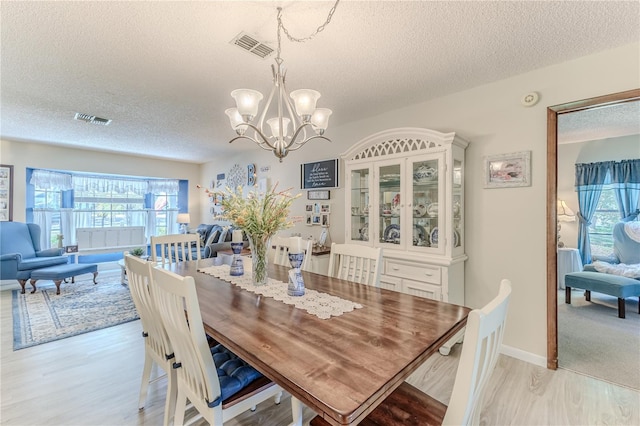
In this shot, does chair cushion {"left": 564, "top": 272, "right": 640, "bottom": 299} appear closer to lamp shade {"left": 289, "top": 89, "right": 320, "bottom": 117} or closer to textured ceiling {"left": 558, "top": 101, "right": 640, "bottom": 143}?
textured ceiling {"left": 558, "top": 101, "right": 640, "bottom": 143}

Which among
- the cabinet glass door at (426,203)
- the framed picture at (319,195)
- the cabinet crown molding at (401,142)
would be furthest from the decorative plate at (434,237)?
the framed picture at (319,195)

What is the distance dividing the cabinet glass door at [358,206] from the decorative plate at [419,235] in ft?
1.91

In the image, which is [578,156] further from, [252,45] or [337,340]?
Result: [337,340]

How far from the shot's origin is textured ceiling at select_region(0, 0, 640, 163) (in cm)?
161

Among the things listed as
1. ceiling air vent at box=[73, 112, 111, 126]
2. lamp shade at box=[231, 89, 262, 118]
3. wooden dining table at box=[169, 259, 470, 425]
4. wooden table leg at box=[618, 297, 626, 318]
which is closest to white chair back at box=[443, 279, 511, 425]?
wooden dining table at box=[169, 259, 470, 425]

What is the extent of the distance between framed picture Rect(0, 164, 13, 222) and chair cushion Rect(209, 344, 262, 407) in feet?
18.8

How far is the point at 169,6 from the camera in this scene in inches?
61.6

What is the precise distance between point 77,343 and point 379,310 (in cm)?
300

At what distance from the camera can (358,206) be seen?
321 cm

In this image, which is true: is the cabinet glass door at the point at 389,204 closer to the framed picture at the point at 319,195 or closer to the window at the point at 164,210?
the framed picture at the point at 319,195

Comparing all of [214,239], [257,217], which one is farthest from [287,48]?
[214,239]

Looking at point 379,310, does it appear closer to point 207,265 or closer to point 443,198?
point 443,198

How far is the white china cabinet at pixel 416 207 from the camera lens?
8.16 ft

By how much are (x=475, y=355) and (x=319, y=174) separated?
3.34m
